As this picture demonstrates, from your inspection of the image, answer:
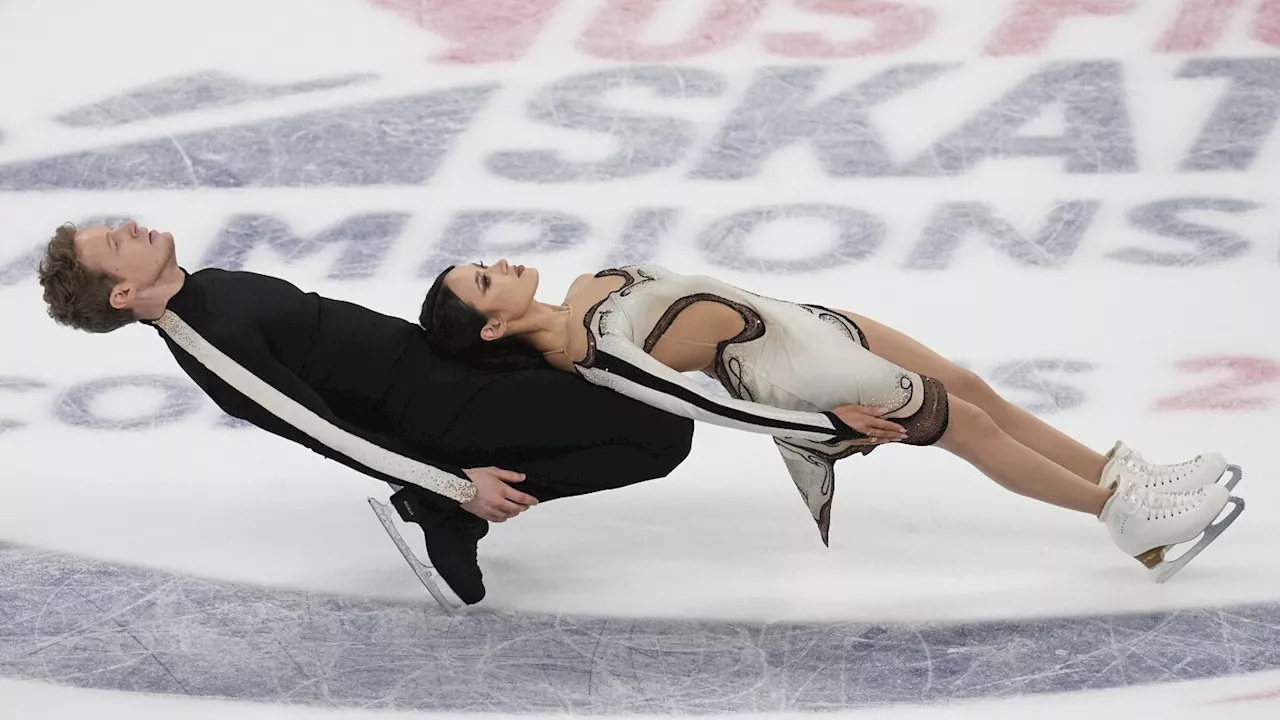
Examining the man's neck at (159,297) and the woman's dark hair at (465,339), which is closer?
the man's neck at (159,297)

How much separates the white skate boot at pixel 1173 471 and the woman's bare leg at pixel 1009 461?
0.10 metres

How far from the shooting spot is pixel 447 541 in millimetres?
3801

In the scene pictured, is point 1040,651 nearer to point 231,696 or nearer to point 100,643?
point 231,696

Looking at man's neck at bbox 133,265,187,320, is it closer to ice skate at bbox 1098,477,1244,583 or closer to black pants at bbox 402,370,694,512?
black pants at bbox 402,370,694,512

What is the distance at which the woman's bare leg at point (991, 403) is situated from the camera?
4004 mm

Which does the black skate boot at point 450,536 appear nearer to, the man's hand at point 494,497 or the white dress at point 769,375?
the man's hand at point 494,497

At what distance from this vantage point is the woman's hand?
3.60 metres

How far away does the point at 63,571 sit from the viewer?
4.19 metres

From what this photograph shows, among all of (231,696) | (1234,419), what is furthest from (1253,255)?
(231,696)

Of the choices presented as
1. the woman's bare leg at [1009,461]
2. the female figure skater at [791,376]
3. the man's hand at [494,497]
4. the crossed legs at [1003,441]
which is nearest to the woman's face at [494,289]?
the female figure skater at [791,376]

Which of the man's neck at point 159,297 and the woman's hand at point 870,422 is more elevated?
the woman's hand at point 870,422

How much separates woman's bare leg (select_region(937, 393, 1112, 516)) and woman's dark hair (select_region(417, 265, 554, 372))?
1.02m

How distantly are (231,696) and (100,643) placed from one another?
446 millimetres

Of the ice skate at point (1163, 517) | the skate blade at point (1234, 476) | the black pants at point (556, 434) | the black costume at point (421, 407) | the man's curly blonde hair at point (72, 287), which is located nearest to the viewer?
the man's curly blonde hair at point (72, 287)
